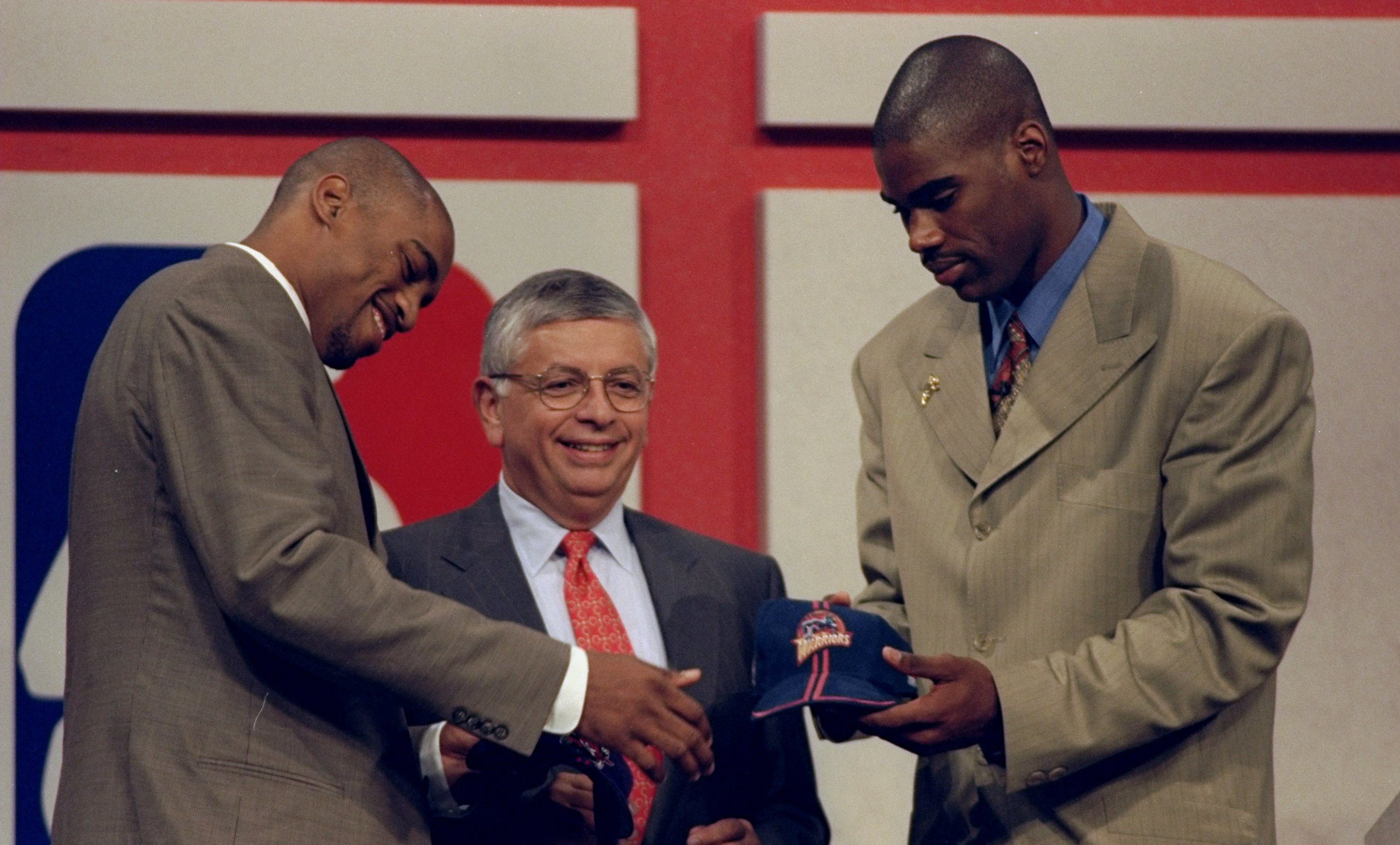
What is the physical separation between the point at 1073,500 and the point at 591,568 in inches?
34.1

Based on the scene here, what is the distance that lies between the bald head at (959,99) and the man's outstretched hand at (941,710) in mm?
775

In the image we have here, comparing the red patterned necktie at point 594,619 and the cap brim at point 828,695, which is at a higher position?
the cap brim at point 828,695

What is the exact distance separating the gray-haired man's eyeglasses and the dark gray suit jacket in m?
0.21

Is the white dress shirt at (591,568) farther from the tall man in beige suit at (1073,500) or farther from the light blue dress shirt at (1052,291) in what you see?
the light blue dress shirt at (1052,291)

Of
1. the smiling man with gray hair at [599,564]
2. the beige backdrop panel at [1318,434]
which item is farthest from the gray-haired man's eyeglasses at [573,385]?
the beige backdrop panel at [1318,434]

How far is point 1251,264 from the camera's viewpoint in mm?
3988

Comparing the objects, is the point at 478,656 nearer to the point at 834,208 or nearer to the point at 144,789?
the point at 144,789

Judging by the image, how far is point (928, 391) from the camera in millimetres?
2600

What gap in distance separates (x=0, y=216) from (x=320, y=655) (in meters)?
2.19

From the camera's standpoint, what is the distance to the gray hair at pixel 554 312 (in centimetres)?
290

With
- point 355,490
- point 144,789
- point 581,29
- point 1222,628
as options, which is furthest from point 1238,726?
point 581,29

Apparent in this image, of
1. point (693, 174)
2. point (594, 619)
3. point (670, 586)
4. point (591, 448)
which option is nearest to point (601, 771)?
point (594, 619)

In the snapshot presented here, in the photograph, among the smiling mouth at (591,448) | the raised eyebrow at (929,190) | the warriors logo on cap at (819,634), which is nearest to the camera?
the warriors logo on cap at (819,634)

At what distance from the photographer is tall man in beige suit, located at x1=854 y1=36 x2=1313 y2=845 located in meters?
2.29
